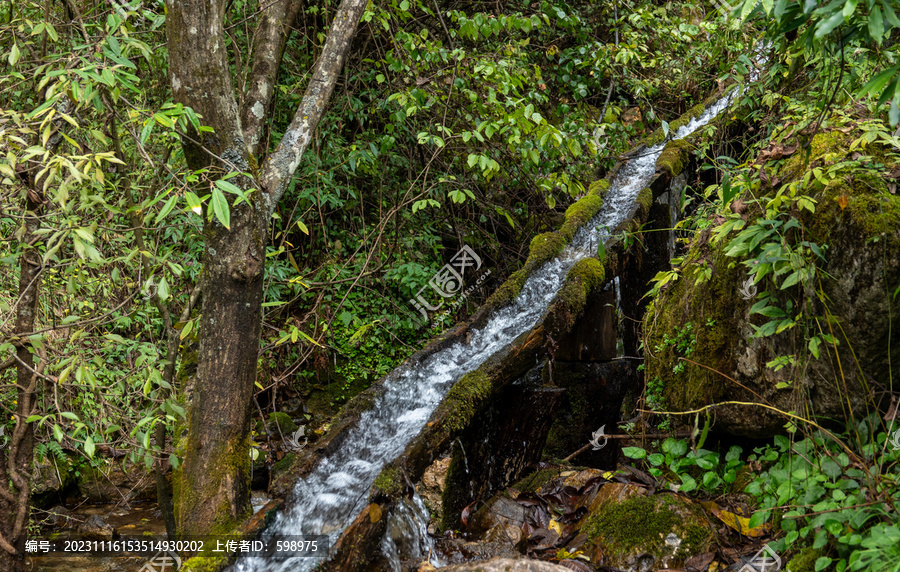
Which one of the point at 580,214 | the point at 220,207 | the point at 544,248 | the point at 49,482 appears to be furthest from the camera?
the point at 580,214

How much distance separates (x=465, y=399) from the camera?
3.69 meters

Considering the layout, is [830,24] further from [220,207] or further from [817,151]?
[220,207]

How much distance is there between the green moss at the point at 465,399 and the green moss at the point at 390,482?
463mm

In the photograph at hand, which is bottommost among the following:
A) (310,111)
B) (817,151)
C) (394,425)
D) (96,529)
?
(96,529)

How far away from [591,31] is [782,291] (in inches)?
262

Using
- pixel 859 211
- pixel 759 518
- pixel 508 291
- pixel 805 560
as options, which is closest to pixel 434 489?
pixel 508 291

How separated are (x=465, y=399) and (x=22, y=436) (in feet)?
8.28

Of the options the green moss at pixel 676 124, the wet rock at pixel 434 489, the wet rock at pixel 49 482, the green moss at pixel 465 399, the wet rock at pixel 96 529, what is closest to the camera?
the green moss at pixel 465 399

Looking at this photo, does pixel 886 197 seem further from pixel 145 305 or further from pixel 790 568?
pixel 145 305

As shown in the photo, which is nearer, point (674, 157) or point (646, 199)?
point (646, 199)

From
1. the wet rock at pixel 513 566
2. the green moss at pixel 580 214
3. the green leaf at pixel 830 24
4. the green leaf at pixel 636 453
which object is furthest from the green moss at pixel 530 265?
the green leaf at pixel 830 24

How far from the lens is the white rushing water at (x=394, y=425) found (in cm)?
315

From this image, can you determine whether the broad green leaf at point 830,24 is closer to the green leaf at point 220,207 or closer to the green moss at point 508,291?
the green leaf at point 220,207

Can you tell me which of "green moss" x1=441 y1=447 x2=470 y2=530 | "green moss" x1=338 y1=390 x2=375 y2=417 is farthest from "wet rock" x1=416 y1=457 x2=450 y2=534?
"green moss" x1=338 y1=390 x2=375 y2=417
